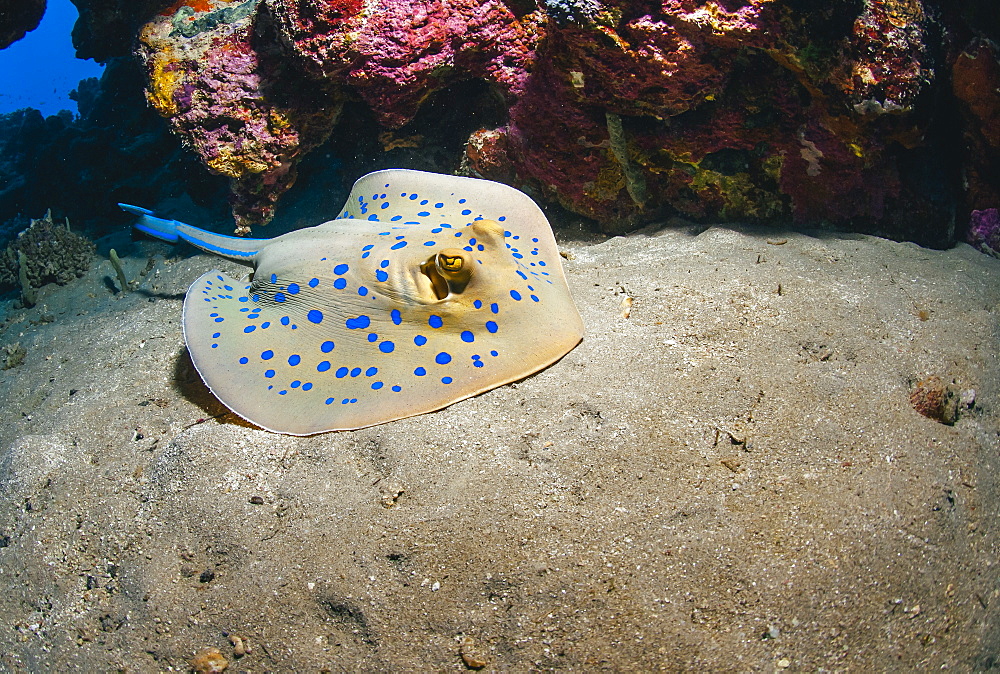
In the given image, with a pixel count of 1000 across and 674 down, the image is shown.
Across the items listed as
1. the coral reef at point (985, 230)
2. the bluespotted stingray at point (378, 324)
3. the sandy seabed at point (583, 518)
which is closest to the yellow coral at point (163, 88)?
the bluespotted stingray at point (378, 324)

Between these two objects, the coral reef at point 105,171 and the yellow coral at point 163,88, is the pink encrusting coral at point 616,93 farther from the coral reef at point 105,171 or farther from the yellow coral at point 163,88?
the coral reef at point 105,171

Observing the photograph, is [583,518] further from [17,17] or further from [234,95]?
[17,17]

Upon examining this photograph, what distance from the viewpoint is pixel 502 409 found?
8.89ft

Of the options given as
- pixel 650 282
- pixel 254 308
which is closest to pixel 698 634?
pixel 650 282

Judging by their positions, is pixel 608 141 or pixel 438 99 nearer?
pixel 608 141

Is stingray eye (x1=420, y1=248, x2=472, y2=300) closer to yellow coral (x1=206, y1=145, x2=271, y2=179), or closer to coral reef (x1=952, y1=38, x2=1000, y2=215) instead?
yellow coral (x1=206, y1=145, x2=271, y2=179)

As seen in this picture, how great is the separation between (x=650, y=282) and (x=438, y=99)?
11.3ft

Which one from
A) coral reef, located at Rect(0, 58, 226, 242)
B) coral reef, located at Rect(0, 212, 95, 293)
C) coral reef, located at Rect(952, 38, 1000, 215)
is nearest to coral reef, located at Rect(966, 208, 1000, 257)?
coral reef, located at Rect(952, 38, 1000, 215)

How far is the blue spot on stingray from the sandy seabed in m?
0.73

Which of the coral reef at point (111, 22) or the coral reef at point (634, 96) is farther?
the coral reef at point (111, 22)

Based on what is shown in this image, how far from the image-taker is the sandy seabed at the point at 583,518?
1951 mm

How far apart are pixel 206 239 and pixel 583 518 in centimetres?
416

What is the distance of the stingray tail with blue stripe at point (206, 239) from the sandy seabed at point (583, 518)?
143cm

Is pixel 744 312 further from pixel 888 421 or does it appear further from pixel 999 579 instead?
pixel 999 579
